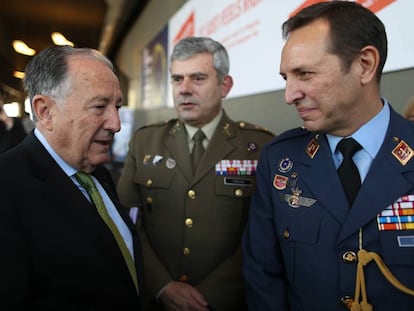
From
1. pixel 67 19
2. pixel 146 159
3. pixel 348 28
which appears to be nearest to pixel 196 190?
pixel 146 159

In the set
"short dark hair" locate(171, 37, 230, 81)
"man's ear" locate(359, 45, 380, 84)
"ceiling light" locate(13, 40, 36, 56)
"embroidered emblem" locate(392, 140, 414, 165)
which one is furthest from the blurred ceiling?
"embroidered emblem" locate(392, 140, 414, 165)

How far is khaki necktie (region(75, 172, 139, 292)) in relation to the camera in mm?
1133

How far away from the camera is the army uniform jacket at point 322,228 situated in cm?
94

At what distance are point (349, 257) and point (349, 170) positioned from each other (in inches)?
9.4

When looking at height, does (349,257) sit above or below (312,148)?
below

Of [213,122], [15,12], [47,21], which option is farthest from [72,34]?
[213,122]

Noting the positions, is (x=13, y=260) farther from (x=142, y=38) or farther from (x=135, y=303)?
(x=142, y=38)

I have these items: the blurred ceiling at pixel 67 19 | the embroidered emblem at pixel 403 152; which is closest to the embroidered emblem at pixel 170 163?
the embroidered emblem at pixel 403 152

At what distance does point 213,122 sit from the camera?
1.69m

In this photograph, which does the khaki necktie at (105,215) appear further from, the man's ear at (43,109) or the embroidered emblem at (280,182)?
the embroidered emblem at (280,182)

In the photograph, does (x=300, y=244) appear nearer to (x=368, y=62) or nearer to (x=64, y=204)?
(x=368, y=62)

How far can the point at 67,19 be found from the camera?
894 cm

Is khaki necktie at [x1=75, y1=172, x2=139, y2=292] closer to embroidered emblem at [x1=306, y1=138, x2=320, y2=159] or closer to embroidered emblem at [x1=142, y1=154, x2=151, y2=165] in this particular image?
embroidered emblem at [x1=142, y1=154, x2=151, y2=165]

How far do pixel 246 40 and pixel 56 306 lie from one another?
7.45ft
